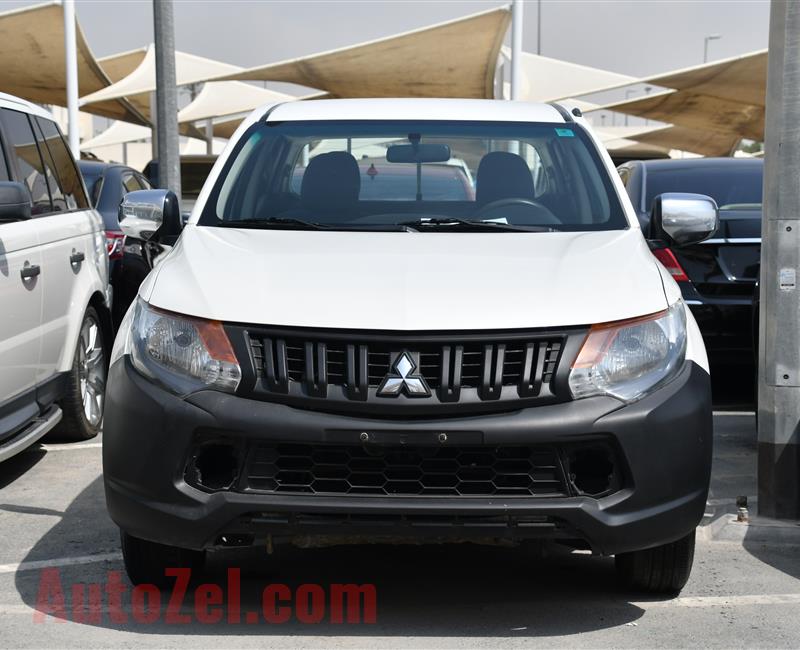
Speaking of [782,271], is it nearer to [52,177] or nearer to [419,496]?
[419,496]

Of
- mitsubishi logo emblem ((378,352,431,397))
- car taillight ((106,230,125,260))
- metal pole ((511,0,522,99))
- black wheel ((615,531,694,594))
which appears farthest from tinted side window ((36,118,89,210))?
metal pole ((511,0,522,99))

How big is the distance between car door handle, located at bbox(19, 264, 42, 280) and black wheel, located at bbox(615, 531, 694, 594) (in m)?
3.12

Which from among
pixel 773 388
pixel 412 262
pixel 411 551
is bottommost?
pixel 411 551

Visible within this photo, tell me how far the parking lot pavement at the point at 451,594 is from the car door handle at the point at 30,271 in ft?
3.55

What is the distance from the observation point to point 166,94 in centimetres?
1553

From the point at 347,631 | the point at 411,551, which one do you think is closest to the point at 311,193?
the point at 411,551

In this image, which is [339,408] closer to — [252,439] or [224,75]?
[252,439]

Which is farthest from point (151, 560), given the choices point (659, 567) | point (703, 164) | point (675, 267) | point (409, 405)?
point (703, 164)

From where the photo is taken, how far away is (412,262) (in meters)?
4.41

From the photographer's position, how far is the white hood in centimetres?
404

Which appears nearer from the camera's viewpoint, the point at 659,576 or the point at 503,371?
the point at 503,371

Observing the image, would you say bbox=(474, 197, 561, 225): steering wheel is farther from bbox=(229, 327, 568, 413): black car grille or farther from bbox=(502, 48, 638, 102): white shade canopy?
bbox=(502, 48, 638, 102): white shade canopy

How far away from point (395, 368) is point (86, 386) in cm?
402

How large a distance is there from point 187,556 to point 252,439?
2.74 ft
